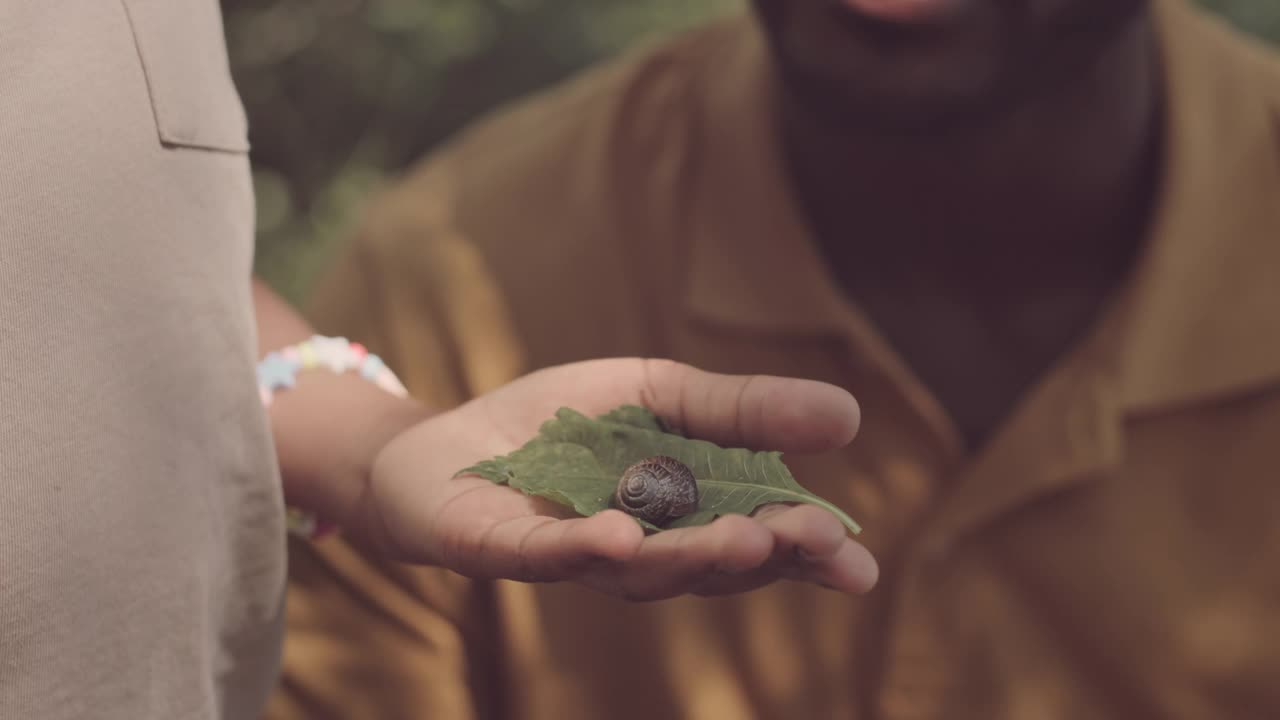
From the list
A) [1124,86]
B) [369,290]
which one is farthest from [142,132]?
[1124,86]

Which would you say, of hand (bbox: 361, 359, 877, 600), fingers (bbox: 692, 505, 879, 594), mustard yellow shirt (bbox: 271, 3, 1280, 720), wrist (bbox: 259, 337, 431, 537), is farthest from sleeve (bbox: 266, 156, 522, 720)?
fingers (bbox: 692, 505, 879, 594)

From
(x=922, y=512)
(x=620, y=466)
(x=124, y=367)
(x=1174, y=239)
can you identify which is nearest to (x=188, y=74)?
(x=124, y=367)

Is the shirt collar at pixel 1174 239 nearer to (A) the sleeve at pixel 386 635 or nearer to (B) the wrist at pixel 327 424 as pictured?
(A) the sleeve at pixel 386 635

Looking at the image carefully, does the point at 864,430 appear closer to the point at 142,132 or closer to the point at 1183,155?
the point at 1183,155

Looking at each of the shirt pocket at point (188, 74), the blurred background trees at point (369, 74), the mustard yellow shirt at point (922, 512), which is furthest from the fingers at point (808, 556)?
the blurred background trees at point (369, 74)

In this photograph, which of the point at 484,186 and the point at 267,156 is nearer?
the point at 484,186

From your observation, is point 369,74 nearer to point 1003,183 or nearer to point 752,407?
point 1003,183
